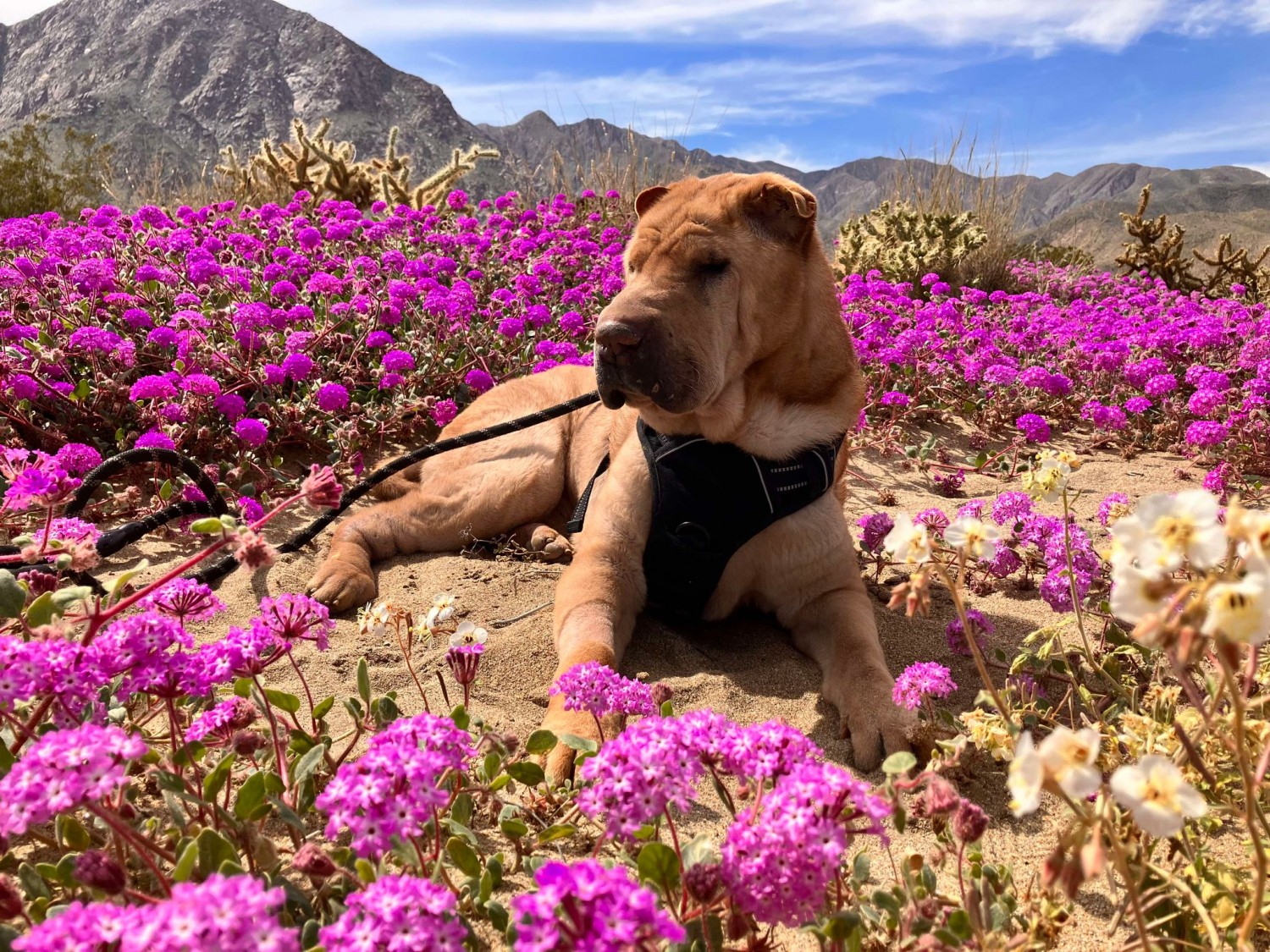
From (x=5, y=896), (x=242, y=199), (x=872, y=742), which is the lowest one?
(x=872, y=742)

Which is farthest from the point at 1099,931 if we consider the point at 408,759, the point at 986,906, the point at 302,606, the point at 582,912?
the point at 302,606

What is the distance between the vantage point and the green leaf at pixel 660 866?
1284mm

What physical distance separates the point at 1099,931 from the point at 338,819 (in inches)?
58.7

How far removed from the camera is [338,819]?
116cm

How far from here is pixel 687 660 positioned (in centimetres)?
323

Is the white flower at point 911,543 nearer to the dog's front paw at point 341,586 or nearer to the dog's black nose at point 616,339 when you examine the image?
the dog's black nose at point 616,339

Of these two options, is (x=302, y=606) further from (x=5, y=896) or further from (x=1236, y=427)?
(x=1236, y=427)

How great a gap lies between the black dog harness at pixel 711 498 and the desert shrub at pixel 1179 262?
35.4 ft

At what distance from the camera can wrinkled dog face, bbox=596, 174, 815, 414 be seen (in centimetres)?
299

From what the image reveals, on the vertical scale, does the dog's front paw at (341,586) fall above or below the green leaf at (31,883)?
below

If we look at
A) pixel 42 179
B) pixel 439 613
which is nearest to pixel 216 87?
pixel 42 179

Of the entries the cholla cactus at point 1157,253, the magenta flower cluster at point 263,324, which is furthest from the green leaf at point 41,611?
the cholla cactus at point 1157,253

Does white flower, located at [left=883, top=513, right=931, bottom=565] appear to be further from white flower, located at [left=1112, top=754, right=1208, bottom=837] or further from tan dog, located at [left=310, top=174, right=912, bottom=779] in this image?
tan dog, located at [left=310, top=174, right=912, bottom=779]

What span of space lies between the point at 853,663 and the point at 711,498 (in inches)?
30.5
